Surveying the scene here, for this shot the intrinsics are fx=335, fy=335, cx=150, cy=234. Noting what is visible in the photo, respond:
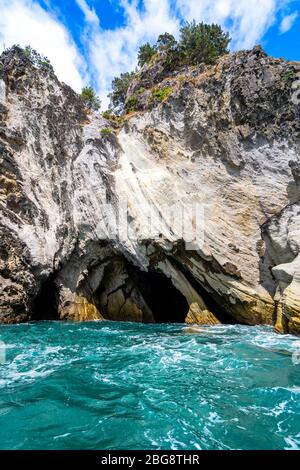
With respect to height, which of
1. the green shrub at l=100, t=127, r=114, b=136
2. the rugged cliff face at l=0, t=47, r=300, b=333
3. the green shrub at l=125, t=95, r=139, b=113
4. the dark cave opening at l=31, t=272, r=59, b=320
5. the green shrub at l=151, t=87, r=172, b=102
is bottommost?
the dark cave opening at l=31, t=272, r=59, b=320

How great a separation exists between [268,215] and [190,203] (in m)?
4.79

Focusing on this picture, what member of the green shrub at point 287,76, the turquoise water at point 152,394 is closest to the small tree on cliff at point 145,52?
the green shrub at point 287,76

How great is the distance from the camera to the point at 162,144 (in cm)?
2431

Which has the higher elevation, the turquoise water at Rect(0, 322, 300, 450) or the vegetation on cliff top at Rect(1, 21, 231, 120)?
the vegetation on cliff top at Rect(1, 21, 231, 120)

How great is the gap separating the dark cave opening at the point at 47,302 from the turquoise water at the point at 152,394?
363 inches

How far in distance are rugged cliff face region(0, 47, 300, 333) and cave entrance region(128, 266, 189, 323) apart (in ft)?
0.39

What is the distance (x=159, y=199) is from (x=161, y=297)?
925 cm

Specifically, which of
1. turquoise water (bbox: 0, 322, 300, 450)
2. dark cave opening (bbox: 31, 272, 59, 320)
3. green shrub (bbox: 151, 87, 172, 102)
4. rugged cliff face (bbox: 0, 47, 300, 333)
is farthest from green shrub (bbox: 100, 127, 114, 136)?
turquoise water (bbox: 0, 322, 300, 450)

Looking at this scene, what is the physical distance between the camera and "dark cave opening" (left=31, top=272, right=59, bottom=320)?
952 inches

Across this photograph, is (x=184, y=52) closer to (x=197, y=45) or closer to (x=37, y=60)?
(x=197, y=45)

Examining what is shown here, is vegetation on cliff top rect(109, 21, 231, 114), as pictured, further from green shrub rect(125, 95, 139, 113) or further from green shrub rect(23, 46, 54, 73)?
green shrub rect(23, 46, 54, 73)

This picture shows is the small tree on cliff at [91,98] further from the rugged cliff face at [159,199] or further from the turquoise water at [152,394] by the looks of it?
the turquoise water at [152,394]

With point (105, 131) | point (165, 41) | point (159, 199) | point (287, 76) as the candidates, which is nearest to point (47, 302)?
point (159, 199)

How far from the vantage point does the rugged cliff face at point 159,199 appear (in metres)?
19.1
